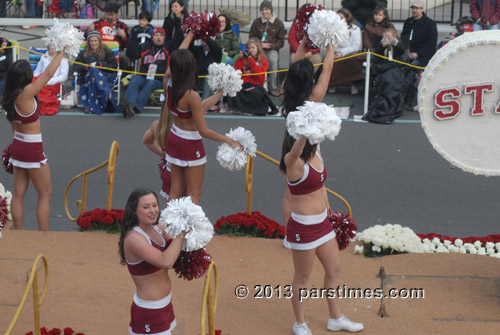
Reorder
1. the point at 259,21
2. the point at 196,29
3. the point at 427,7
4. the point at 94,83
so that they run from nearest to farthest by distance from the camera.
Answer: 1. the point at 196,29
2. the point at 94,83
3. the point at 259,21
4. the point at 427,7

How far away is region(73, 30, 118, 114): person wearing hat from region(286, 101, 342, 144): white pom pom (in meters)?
8.39

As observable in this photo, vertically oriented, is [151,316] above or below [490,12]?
below

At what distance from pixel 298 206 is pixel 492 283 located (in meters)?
2.10

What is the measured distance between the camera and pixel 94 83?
1348 cm

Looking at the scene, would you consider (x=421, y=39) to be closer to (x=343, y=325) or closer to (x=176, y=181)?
(x=176, y=181)

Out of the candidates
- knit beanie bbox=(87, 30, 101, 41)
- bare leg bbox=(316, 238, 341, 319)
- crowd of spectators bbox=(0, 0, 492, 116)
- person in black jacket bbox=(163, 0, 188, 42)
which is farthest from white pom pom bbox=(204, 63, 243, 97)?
knit beanie bbox=(87, 30, 101, 41)

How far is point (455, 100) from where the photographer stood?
6.52m

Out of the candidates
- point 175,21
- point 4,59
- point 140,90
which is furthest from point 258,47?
point 4,59

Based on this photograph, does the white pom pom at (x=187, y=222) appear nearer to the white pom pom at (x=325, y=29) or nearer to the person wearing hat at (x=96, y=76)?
the white pom pom at (x=325, y=29)

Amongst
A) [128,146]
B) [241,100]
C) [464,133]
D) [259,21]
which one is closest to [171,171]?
[464,133]

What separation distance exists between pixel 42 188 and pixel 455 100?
4024 mm

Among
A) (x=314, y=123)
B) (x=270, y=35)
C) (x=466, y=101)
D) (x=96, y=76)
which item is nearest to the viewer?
(x=314, y=123)

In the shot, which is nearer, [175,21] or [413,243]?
[413,243]

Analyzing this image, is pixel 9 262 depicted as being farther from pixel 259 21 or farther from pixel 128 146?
pixel 259 21
